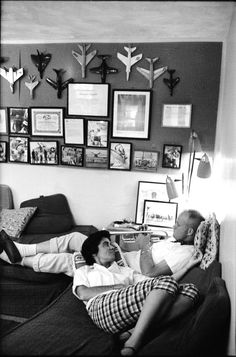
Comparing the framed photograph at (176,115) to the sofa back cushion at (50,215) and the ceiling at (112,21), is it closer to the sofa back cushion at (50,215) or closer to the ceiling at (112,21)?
the ceiling at (112,21)

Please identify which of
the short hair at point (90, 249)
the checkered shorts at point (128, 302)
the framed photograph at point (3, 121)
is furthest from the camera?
the framed photograph at point (3, 121)

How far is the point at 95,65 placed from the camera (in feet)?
10.9

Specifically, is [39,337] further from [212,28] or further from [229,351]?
[212,28]

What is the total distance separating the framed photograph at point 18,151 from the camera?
135 inches

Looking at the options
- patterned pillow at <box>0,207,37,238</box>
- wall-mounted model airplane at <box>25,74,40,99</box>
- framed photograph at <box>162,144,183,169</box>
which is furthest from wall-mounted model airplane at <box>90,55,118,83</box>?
patterned pillow at <box>0,207,37,238</box>

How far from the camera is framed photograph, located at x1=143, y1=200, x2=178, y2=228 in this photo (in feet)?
10.6

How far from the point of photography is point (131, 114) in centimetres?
339

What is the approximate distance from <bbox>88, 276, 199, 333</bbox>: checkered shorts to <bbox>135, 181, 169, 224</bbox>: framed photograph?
5.30 feet

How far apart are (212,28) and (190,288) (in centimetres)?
208

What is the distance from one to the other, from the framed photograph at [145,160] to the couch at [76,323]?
4.64 ft

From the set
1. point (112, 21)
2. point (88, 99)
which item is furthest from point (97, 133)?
point (112, 21)

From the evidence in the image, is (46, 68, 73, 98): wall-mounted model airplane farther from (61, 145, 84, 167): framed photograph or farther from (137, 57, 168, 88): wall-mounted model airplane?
(137, 57, 168, 88): wall-mounted model airplane

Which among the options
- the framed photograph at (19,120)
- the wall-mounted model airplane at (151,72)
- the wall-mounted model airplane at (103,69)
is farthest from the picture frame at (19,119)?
the wall-mounted model airplane at (151,72)

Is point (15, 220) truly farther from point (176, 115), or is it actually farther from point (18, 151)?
point (176, 115)
